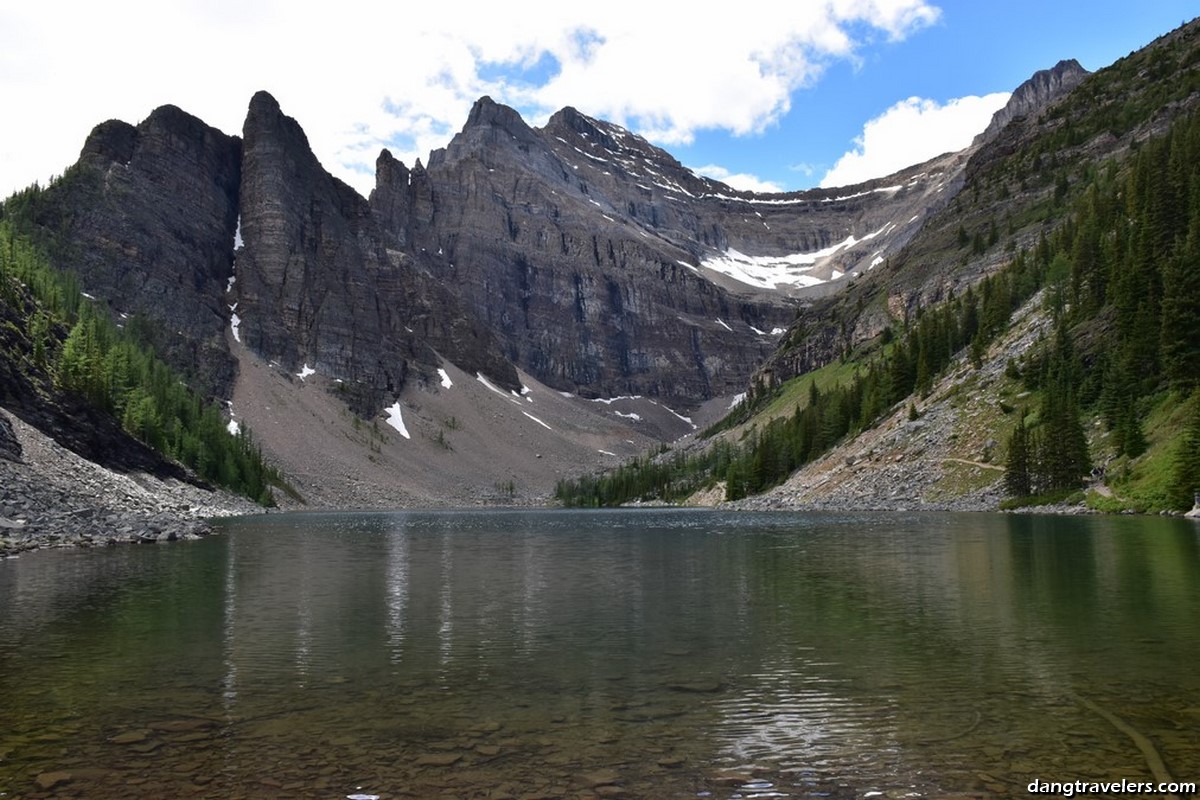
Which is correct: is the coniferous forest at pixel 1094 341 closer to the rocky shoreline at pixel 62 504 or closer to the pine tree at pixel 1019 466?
the pine tree at pixel 1019 466

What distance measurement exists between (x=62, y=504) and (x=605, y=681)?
61.1 m

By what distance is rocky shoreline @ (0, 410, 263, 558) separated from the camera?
185 ft

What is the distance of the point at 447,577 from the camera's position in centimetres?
4159

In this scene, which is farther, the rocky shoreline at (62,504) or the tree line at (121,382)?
the tree line at (121,382)

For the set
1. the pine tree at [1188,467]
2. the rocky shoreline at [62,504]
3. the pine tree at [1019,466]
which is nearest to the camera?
the rocky shoreline at [62,504]

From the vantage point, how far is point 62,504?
63938 millimetres

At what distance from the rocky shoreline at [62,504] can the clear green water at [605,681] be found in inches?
773

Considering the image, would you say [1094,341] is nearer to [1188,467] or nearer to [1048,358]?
[1048,358]

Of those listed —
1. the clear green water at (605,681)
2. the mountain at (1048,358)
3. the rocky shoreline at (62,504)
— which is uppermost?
the mountain at (1048,358)

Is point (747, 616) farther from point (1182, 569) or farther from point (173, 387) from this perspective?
point (173, 387)

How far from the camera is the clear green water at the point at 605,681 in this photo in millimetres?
12648

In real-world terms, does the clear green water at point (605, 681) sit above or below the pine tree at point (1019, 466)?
below

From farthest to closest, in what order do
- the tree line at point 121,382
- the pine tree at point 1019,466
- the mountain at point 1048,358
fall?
the tree line at point 121,382 → the pine tree at point 1019,466 → the mountain at point 1048,358

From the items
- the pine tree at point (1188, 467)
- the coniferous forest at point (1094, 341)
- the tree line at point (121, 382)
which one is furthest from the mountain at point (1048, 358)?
the tree line at point (121, 382)
